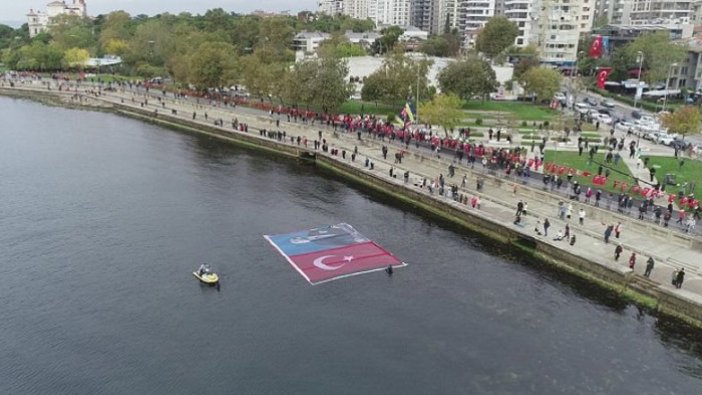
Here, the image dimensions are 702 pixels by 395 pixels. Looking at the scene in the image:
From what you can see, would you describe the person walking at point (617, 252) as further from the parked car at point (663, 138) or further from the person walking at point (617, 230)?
the parked car at point (663, 138)

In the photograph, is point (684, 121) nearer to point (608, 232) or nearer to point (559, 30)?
point (608, 232)

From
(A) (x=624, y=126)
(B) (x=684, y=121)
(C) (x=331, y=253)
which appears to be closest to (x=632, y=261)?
(C) (x=331, y=253)

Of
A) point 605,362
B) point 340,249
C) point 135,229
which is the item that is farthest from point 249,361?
point 135,229

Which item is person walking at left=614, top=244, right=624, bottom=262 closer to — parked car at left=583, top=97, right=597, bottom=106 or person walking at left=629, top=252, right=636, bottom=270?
person walking at left=629, top=252, right=636, bottom=270

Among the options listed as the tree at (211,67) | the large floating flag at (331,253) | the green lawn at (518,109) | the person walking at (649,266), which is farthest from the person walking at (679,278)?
the tree at (211,67)

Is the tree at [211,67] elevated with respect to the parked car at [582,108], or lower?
elevated

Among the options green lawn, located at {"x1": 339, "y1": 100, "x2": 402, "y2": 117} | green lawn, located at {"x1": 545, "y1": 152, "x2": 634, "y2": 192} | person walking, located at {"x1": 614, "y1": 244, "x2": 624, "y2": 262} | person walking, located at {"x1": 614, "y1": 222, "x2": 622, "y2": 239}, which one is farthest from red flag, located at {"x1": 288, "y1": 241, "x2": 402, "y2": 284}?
green lawn, located at {"x1": 339, "y1": 100, "x2": 402, "y2": 117}

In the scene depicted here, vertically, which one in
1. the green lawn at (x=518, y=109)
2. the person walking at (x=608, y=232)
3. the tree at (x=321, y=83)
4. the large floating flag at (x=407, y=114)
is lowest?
the person walking at (x=608, y=232)
